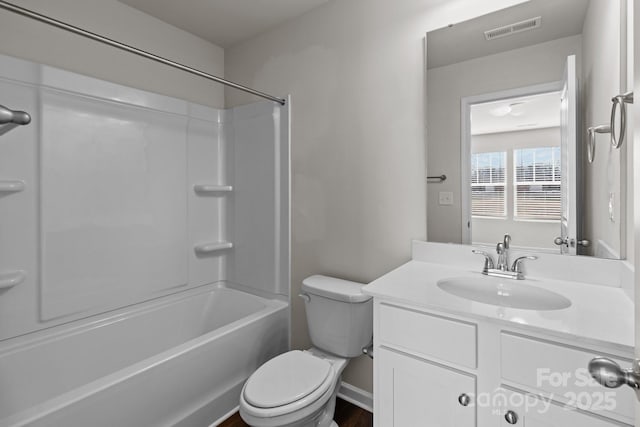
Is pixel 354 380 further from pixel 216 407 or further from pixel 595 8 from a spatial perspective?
pixel 595 8

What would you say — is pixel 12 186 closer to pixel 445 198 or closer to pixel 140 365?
pixel 140 365

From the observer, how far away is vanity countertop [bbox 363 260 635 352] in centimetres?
84

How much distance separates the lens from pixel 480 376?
3.27ft

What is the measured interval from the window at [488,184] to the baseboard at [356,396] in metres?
1.23

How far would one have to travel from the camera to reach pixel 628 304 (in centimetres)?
103

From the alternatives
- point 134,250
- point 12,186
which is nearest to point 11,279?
point 12,186

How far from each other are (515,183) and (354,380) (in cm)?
142

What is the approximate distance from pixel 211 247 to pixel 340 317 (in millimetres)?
1239

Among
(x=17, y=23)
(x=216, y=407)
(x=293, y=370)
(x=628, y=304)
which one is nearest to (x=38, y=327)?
(x=216, y=407)

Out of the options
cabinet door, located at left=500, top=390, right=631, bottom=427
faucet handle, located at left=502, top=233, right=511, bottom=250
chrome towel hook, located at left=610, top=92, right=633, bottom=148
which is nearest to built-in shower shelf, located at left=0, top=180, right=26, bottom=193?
cabinet door, located at left=500, top=390, right=631, bottom=427

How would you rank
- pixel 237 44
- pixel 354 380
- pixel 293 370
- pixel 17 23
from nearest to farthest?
pixel 293 370 < pixel 17 23 < pixel 354 380 < pixel 237 44

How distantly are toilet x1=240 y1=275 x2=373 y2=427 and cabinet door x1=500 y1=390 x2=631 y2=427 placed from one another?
703 mm

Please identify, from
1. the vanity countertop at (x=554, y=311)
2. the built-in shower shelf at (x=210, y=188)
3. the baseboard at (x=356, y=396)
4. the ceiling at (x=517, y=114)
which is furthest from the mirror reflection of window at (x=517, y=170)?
the built-in shower shelf at (x=210, y=188)

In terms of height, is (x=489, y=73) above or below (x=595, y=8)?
below
